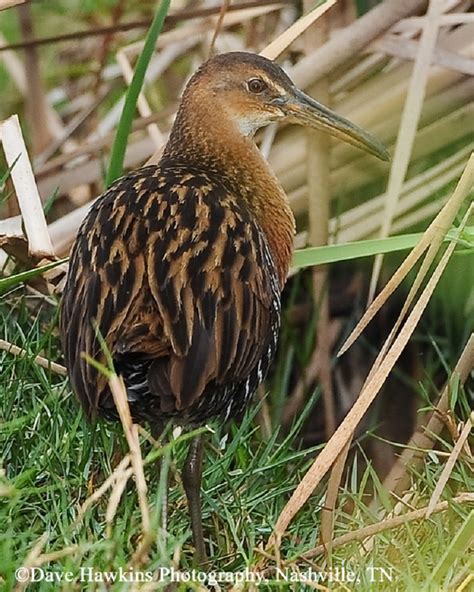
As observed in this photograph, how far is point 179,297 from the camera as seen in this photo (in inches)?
93.2

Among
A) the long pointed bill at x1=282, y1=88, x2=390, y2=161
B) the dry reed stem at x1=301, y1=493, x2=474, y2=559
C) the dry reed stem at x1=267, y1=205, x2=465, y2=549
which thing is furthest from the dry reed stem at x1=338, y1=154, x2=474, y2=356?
the long pointed bill at x1=282, y1=88, x2=390, y2=161

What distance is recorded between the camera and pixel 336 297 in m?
4.08

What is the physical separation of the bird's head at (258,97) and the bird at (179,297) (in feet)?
0.73

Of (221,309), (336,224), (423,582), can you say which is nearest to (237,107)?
(336,224)

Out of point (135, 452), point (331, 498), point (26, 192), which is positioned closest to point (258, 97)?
point (26, 192)

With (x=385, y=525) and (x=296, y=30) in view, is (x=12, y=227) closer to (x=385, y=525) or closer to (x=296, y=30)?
(x=296, y=30)

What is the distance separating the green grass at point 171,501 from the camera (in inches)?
84.9

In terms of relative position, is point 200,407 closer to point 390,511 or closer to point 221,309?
point 221,309

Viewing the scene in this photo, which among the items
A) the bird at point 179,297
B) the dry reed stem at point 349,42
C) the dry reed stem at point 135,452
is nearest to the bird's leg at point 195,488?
the bird at point 179,297

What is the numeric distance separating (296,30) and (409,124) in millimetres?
339

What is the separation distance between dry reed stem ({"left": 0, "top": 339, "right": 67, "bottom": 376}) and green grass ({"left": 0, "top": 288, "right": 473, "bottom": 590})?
0.7 inches

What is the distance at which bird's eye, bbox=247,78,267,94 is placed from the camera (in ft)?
9.84

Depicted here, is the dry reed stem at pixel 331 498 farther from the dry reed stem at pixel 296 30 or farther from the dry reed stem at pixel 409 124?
the dry reed stem at pixel 296 30

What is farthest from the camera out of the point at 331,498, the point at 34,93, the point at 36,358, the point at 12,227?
the point at 34,93
